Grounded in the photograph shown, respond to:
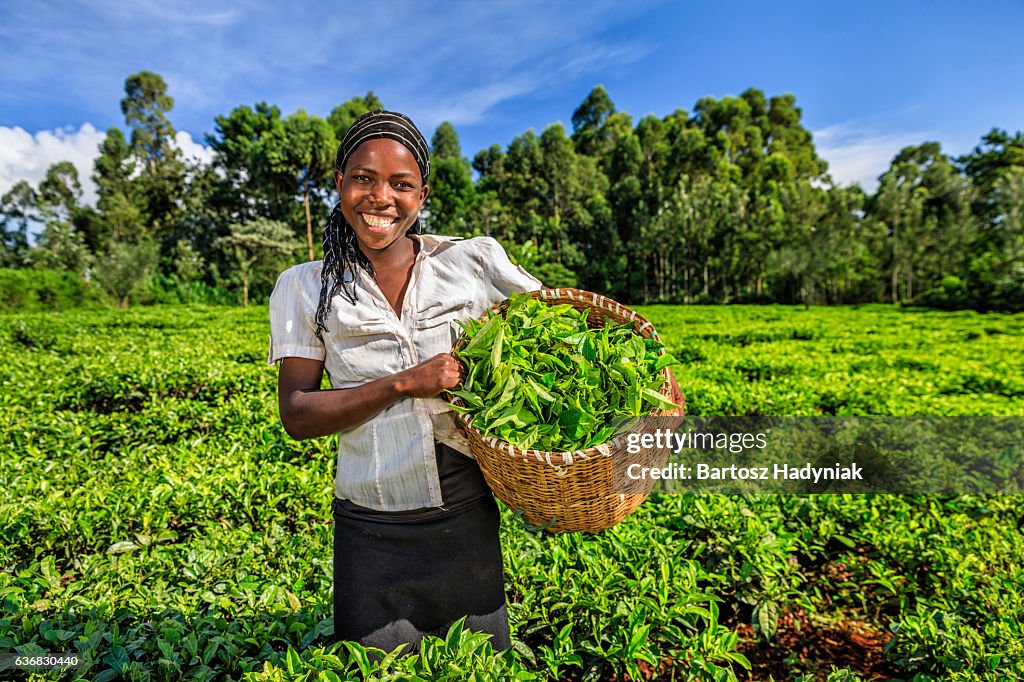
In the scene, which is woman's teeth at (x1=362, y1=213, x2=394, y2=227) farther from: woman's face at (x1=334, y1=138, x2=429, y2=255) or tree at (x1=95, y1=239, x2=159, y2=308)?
tree at (x1=95, y1=239, x2=159, y2=308)

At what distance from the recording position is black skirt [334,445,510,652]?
1.40m

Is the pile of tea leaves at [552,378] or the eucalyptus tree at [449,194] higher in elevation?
the eucalyptus tree at [449,194]

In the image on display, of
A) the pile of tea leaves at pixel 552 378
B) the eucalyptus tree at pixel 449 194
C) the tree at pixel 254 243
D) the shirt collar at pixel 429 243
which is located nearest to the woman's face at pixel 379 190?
the shirt collar at pixel 429 243

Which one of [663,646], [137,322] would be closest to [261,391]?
[663,646]

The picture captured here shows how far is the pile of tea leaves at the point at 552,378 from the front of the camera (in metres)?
1.23

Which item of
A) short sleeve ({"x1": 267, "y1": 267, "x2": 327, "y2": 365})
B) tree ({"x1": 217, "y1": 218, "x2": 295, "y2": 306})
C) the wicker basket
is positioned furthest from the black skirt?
tree ({"x1": 217, "y1": 218, "x2": 295, "y2": 306})

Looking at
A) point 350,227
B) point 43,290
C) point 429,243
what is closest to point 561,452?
point 429,243

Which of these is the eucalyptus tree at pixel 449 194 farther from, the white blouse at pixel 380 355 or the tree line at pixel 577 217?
the white blouse at pixel 380 355

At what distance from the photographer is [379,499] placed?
4.50 ft

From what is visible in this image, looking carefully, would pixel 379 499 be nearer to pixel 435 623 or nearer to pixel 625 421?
pixel 435 623

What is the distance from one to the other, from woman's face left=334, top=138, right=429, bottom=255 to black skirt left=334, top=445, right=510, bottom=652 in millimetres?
536

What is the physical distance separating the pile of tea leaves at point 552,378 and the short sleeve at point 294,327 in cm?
35

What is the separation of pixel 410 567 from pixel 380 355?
52 cm

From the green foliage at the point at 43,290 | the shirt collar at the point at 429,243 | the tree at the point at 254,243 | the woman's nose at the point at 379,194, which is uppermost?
the tree at the point at 254,243
